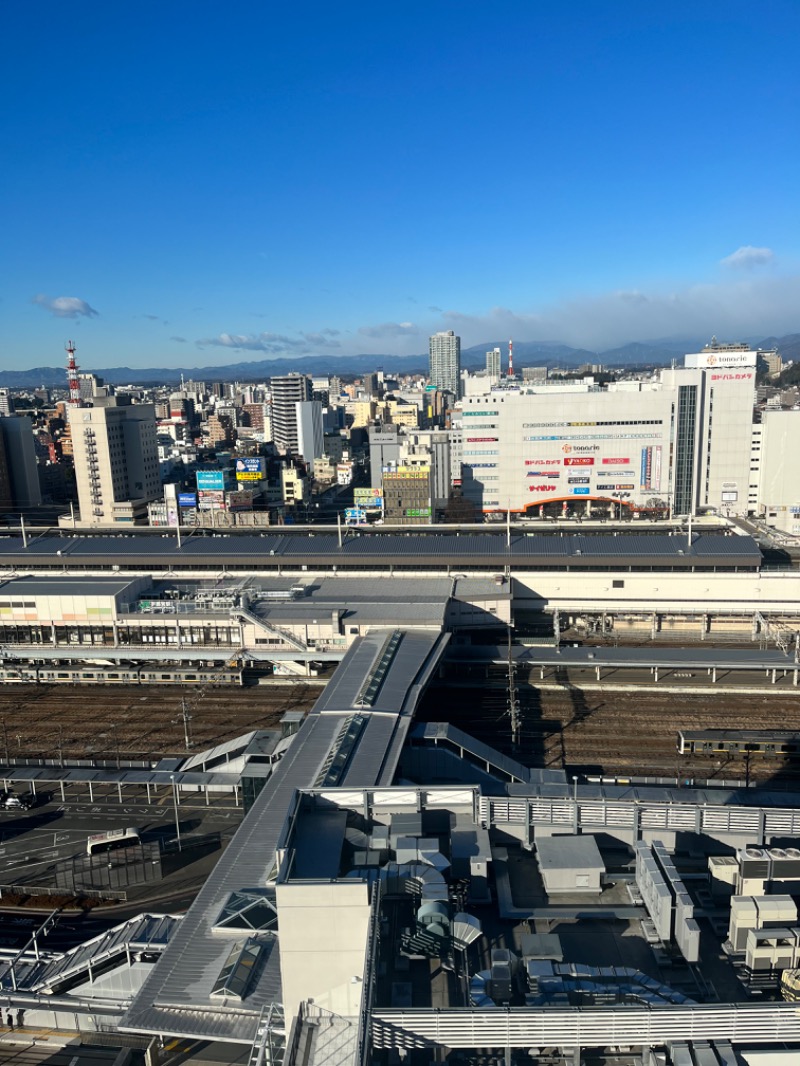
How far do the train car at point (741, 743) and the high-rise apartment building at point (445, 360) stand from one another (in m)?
148

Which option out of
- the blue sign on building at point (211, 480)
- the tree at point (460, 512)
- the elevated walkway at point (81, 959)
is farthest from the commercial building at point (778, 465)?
the elevated walkway at point (81, 959)

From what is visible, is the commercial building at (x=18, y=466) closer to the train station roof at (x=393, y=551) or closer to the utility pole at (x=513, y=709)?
the train station roof at (x=393, y=551)

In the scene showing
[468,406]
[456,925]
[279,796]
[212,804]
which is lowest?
[212,804]

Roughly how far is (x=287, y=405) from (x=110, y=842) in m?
68.5

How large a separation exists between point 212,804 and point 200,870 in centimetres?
264

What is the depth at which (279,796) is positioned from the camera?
13945mm

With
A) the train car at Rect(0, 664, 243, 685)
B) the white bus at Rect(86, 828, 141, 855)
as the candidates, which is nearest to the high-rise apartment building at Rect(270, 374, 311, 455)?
A: the train car at Rect(0, 664, 243, 685)

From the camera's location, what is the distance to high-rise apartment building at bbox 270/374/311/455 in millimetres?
79562

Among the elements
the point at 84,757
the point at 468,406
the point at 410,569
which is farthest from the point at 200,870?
the point at 468,406

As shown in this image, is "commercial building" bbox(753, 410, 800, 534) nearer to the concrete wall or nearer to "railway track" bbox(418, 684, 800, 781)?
"railway track" bbox(418, 684, 800, 781)

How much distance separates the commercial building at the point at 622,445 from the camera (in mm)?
45844

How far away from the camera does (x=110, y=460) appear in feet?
172

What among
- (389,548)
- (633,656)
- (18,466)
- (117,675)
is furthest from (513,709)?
(18,466)

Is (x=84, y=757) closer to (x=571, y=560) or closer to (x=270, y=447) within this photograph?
(x=571, y=560)
